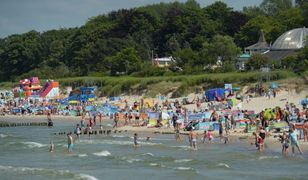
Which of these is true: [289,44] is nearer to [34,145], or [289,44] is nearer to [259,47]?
[259,47]

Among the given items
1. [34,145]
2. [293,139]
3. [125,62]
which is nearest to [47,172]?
[293,139]

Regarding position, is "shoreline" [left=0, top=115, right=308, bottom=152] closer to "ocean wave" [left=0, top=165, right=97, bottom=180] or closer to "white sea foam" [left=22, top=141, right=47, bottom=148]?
"white sea foam" [left=22, top=141, right=47, bottom=148]

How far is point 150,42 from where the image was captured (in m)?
85.7

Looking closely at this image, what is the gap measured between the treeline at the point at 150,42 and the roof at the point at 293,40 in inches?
171

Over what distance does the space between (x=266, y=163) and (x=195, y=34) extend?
5687 centimetres

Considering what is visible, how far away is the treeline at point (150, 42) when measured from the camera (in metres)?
64.5

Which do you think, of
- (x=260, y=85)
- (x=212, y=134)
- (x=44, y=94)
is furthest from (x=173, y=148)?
(x=44, y=94)

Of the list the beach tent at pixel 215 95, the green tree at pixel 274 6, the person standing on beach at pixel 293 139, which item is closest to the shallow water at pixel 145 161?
the person standing on beach at pixel 293 139

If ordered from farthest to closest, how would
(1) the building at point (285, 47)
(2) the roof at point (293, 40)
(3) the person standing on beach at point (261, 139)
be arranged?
1. (2) the roof at point (293, 40)
2. (1) the building at point (285, 47)
3. (3) the person standing on beach at point (261, 139)

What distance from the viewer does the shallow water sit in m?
21.9

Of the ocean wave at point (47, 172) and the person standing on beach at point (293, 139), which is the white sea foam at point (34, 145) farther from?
the person standing on beach at point (293, 139)

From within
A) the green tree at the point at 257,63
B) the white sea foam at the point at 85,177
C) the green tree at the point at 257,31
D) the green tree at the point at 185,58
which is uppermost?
the green tree at the point at 257,31

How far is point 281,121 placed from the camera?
30.7 m

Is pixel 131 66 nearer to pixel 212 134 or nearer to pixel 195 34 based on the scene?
pixel 195 34
